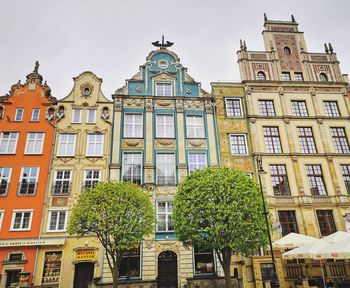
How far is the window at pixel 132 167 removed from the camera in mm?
21203

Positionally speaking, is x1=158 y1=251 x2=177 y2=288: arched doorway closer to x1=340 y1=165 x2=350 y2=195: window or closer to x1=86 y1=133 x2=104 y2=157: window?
x1=86 y1=133 x2=104 y2=157: window

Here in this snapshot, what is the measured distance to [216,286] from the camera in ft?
57.3

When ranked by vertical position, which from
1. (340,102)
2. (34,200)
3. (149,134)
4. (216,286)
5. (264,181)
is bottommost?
(216,286)

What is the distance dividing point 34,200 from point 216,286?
48.5ft

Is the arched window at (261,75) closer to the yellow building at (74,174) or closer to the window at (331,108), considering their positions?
the window at (331,108)

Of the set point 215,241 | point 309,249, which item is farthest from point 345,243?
point 215,241

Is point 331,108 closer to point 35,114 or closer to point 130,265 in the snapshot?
point 130,265

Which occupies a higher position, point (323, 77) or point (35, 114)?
point (323, 77)

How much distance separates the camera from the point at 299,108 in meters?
25.6

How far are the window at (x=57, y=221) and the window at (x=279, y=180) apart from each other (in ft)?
56.8

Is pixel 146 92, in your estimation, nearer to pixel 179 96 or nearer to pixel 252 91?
pixel 179 96

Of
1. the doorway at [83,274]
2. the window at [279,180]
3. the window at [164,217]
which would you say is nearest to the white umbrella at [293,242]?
the window at [279,180]

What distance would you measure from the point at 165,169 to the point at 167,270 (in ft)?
25.5

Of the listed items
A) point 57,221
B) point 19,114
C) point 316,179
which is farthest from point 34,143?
point 316,179
